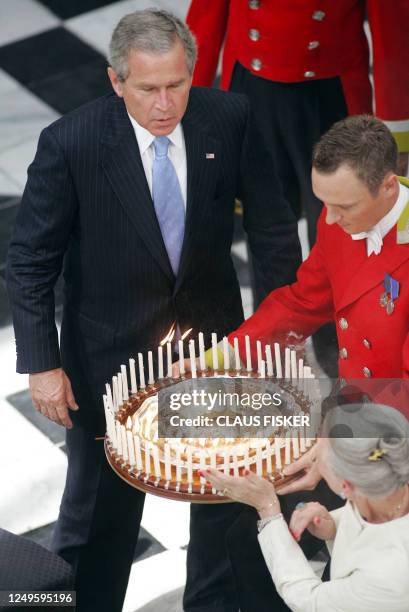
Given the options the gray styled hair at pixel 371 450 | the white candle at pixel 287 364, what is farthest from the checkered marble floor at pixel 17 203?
the gray styled hair at pixel 371 450

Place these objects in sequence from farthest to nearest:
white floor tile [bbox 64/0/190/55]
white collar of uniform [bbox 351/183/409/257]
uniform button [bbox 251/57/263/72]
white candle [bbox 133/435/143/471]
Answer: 1. white floor tile [bbox 64/0/190/55]
2. uniform button [bbox 251/57/263/72]
3. white collar of uniform [bbox 351/183/409/257]
4. white candle [bbox 133/435/143/471]

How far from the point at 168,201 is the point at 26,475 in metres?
1.42

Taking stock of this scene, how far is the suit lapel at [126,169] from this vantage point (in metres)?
3.71

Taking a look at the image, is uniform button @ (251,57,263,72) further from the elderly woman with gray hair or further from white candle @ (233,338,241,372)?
the elderly woman with gray hair

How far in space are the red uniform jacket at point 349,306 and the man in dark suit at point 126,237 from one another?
221 mm

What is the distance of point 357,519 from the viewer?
3111 millimetres

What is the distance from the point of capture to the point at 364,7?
479 cm

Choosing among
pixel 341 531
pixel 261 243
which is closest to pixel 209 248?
pixel 261 243

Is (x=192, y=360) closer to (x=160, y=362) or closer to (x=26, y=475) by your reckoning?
(x=160, y=362)

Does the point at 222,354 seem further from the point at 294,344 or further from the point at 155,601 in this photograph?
the point at 155,601

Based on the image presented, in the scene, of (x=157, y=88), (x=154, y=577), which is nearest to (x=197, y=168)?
(x=157, y=88)

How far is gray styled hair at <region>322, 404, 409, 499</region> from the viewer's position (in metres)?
2.97

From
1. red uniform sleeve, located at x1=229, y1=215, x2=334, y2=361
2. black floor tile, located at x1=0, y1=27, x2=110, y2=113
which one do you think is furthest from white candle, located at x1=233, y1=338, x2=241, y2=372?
black floor tile, located at x1=0, y1=27, x2=110, y2=113

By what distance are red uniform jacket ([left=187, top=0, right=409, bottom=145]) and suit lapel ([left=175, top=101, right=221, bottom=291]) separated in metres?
0.97
